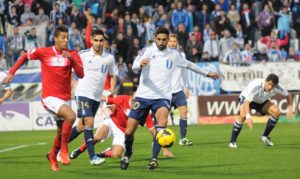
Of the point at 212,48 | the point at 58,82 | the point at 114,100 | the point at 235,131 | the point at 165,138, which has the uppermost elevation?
the point at 58,82

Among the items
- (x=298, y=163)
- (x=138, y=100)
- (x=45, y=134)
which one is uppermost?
(x=138, y=100)

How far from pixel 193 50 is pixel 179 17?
73.3 inches

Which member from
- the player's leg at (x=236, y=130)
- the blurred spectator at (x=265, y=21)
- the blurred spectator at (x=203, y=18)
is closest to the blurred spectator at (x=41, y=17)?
the blurred spectator at (x=203, y=18)

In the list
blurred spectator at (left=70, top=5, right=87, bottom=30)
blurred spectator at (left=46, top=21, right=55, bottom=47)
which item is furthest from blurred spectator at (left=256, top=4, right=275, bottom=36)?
blurred spectator at (left=46, top=21, right=55, bottom=47)

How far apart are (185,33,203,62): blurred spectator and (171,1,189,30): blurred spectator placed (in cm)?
105

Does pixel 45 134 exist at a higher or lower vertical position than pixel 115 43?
lower

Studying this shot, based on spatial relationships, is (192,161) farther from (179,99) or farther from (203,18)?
(203,18)

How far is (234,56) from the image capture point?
29.6 m

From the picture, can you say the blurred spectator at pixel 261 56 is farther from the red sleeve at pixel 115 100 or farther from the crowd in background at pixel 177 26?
the red sleeve at pixel 115 100

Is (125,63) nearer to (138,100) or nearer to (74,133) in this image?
(74,133)

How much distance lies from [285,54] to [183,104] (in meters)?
11.9

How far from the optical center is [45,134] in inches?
1011

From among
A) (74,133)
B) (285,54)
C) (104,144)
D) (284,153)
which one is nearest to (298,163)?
(284,153)

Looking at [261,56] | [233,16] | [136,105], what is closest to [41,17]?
[233,16]
